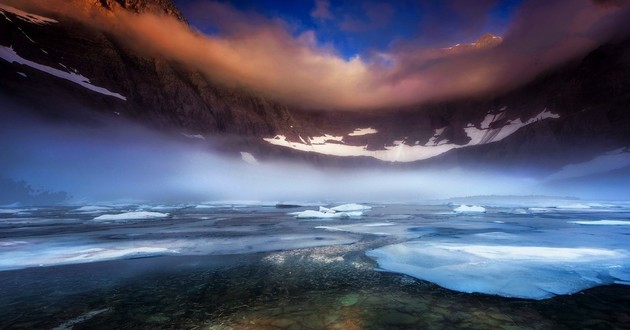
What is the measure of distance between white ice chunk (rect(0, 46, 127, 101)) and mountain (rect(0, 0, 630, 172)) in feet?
1.04

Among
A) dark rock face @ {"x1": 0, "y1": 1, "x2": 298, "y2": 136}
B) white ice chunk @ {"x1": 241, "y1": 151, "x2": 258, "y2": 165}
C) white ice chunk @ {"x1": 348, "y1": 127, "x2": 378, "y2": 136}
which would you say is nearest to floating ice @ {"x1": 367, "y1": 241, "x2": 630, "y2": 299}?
white ice chunk @ {"x1": 241, "y1": 151, "x2": 258, "y2": 165}

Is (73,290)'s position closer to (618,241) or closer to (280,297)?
(280,297)

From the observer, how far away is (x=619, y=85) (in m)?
119

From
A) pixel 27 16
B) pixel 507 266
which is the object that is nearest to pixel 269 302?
pixel 507 266

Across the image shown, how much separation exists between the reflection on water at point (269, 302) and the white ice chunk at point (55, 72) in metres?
134

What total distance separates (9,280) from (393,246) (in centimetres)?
1252

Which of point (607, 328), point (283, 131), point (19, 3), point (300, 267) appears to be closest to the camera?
point (607, 328)

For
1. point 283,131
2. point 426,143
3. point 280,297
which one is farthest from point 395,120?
point 280,297

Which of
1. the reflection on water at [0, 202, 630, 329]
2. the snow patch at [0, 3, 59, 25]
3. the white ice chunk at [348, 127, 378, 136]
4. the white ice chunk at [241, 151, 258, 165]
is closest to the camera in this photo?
the reflection on water at [0, 202, 630, 329]

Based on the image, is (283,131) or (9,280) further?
(283,131)

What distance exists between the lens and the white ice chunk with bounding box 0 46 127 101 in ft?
324

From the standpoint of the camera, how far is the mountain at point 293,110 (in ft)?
356

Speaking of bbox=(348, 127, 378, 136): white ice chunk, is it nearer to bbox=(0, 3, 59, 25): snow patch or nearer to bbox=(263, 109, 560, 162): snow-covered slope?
bbox=(263, 109, 560, 162): snow-covered slope

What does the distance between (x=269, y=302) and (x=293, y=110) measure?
17464 centimetres
